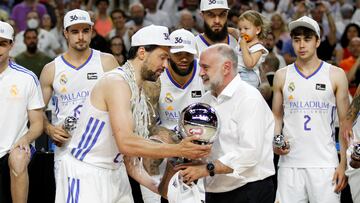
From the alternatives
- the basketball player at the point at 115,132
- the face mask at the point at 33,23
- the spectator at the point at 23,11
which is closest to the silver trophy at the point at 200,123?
the basketball player at the point at 115,132

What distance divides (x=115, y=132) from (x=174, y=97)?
2.27 meters

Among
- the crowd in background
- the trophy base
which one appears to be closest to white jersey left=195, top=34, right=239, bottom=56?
the trophy base

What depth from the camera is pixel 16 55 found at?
12.9 meters

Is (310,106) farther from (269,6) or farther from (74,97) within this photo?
(269,6)

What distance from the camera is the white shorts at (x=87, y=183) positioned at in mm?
6434

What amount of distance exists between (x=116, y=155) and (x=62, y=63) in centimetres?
239

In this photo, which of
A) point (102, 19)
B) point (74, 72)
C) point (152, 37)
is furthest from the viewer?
point (102, 19)

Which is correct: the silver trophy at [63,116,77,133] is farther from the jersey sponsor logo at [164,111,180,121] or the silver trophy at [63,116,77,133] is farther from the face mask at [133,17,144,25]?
the face mask at [133,17,144,25]

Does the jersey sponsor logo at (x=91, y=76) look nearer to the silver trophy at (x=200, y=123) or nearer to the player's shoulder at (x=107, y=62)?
the player's shoulder at (x=107, y=62)

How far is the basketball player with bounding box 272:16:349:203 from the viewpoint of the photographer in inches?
Answer: 310

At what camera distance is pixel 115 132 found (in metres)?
6.01

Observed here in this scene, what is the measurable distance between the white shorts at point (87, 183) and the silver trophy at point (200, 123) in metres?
0.92

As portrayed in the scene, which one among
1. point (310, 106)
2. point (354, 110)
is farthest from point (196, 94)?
point (354, 110)

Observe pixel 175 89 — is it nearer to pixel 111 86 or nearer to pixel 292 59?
pixel 111 86
